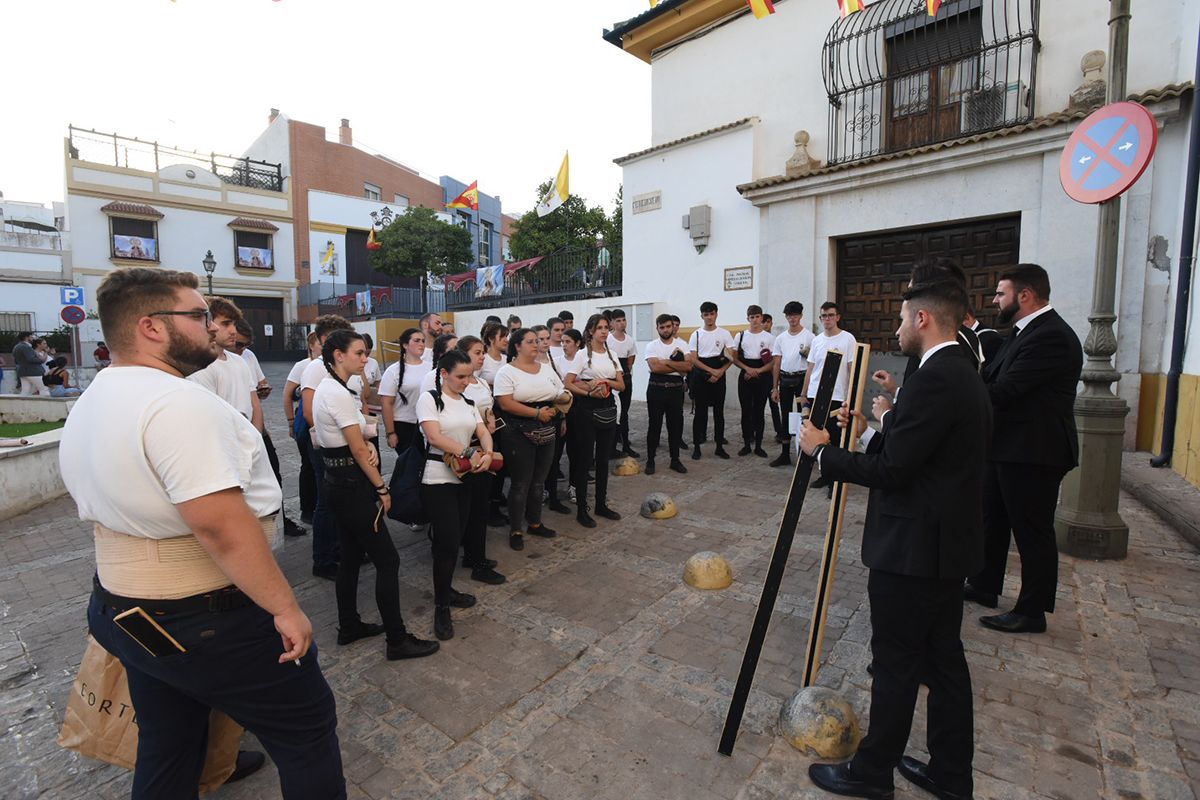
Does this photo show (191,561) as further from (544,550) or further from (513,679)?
(544,550)

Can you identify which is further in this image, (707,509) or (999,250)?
(999,250)

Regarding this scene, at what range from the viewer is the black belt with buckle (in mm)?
1660

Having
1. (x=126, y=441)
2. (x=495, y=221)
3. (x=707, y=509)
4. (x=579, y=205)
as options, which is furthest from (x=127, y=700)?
(x=495, y=221)

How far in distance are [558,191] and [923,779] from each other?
15.5 m

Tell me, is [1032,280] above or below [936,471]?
above

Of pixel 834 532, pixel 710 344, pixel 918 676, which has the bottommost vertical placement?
pixel 918 676

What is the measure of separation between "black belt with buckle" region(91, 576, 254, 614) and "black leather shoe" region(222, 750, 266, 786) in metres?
A: 1.24

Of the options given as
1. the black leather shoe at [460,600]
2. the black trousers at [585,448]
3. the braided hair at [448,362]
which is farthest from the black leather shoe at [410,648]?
the black trousers at [585,448]

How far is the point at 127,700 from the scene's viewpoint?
2121 mm

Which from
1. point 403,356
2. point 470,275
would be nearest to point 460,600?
point 403,356

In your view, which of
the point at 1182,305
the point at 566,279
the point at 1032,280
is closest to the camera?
the point at 1032,280

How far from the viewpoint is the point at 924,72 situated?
9.53 meters

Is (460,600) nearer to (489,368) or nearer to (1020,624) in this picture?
(489,368)

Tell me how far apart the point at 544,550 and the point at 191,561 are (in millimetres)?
3506
